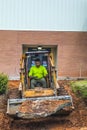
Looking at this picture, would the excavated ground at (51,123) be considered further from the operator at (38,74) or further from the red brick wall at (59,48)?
the red brick wall at (59,48)

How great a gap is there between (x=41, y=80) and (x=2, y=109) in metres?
2.33

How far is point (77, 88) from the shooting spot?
16.1 m

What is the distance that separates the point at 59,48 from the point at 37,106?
421 inches

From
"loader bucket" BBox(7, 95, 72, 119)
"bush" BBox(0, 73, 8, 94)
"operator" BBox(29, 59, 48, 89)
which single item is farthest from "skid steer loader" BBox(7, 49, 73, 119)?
"bush" BBox(0, 73, 8, 94)

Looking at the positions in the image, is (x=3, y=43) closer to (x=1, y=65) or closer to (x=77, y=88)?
(x=1, y=65)

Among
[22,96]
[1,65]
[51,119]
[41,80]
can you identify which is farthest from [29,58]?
[1,65]

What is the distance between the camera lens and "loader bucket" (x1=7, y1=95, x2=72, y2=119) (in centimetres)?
1388

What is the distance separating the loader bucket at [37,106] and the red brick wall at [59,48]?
981 cm

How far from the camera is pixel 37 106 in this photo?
46.9 feet

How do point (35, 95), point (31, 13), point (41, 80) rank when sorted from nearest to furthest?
point (35, 95)
point (41, 80)
point (31, 13)

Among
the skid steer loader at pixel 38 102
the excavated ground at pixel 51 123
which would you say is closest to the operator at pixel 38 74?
the skid steer loader at pixel 38 102

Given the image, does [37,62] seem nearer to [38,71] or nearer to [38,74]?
[38,71]

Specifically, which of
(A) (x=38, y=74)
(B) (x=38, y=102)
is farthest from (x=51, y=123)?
(A) (x=38, y=74)

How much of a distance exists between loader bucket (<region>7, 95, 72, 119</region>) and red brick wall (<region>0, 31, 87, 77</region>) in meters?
9.81
